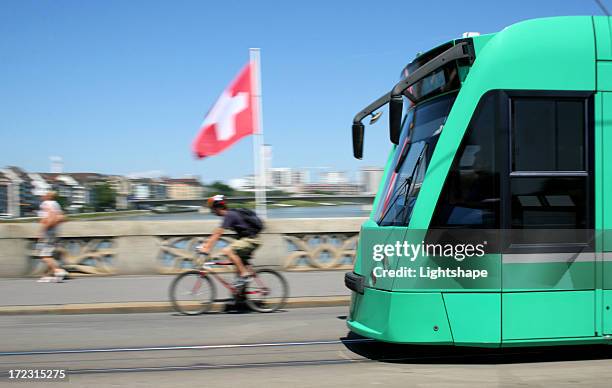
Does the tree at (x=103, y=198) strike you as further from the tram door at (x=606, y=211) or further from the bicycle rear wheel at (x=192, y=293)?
the tram door at (x=606, y=211)

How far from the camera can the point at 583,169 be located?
5.23 m

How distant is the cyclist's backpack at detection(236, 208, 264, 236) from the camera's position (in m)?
8.58

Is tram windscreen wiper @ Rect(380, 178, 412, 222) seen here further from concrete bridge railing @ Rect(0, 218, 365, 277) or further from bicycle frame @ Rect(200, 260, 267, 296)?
concrete bridge railing @ Rect(0, 218, 365, 277)

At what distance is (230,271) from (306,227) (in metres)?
3.08

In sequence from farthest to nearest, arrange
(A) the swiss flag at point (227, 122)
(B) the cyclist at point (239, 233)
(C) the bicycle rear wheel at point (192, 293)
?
(A) the swiss flag at point (227, 122) → (C) the bicycle rear wheel at point (192, 293) → (B) the cyclist at point (239, 233)

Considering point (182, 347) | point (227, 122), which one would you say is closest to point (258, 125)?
point (227, 122)

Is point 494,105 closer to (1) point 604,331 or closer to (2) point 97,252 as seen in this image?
(1) point 604,331

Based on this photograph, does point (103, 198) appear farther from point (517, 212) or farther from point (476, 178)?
point (517, 212)

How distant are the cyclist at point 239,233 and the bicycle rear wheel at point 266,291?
0.18 m

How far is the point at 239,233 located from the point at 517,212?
4532 mm

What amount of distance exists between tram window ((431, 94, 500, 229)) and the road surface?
146 centimetres

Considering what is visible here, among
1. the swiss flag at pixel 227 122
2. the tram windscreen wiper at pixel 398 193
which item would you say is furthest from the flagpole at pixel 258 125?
the tram windscreen wiper at pixel 398 193

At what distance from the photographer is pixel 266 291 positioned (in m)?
8.91

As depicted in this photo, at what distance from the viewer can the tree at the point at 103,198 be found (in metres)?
9.51
